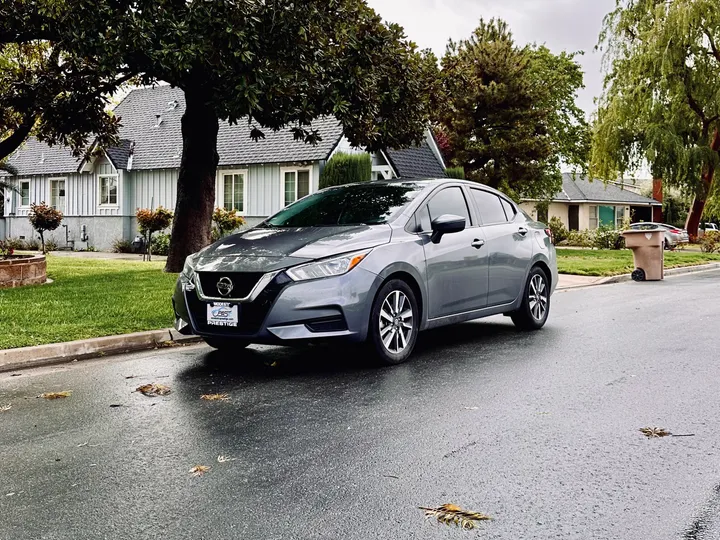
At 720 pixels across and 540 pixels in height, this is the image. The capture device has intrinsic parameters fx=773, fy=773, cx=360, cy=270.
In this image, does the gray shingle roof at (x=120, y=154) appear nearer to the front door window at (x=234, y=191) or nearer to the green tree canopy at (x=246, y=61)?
the front door window at (x=234, y=191)

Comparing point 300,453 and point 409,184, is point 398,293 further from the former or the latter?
point 300,453

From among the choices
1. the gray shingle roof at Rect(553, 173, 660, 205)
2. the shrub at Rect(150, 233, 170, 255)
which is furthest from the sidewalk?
the gray shingle roof at Rect(553, 173, 660, 205)

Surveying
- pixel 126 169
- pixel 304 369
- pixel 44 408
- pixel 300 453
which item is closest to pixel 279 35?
pixel 304 369

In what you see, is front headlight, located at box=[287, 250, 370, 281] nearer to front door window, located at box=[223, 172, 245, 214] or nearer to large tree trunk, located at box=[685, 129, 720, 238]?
front door window, located at box=[223, 172, 245, 214]

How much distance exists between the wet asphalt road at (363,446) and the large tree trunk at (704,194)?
32.3 metres

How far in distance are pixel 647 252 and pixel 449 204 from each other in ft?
39.3

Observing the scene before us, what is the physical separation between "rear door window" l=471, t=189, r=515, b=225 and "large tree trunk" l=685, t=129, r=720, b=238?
3156 cm

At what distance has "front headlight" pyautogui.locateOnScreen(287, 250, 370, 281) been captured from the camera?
6.52 meters

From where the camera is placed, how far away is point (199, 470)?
4.14 metres

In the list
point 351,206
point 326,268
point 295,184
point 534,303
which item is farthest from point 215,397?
point 295,184

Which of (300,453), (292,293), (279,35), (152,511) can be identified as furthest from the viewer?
(279,35)

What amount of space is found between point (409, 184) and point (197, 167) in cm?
834

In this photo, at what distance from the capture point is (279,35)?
11688 millimetres

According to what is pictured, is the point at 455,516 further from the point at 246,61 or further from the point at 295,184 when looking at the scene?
the point at 295,184
